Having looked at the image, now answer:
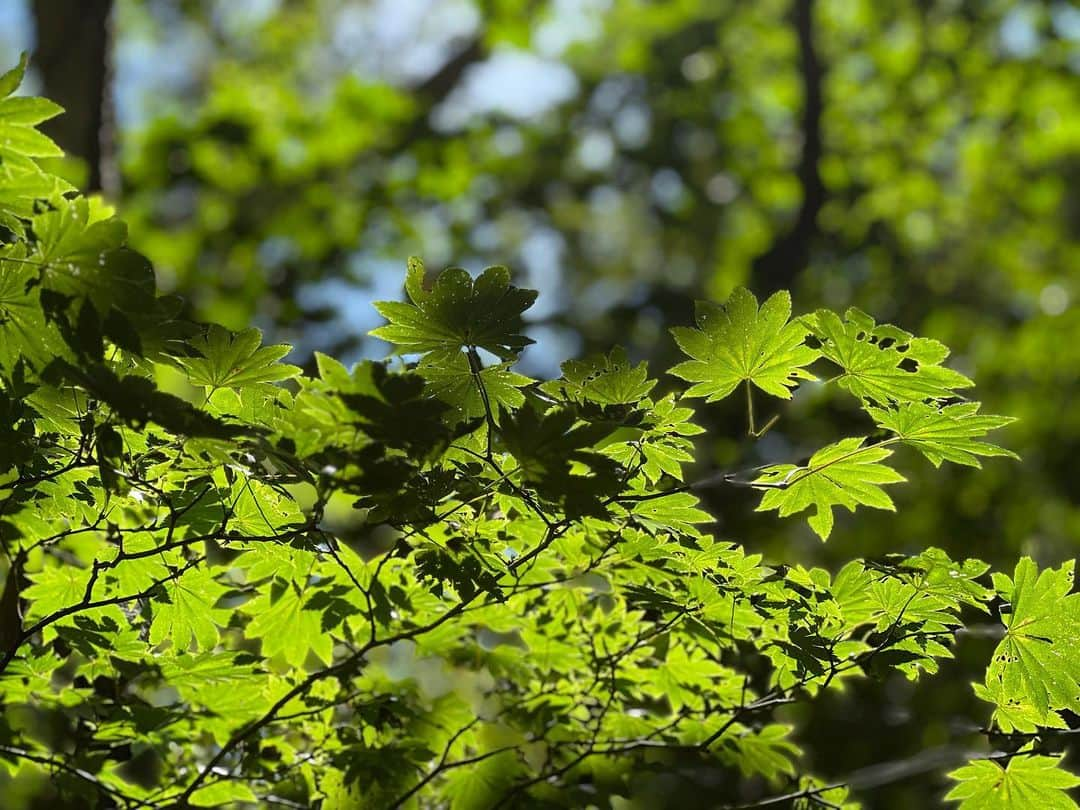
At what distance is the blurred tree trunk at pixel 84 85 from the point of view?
373cm

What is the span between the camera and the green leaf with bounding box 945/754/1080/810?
132cm

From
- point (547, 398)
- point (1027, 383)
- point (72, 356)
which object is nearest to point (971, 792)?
point (547, 398)

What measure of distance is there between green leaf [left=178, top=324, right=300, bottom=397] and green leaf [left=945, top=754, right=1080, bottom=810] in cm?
108

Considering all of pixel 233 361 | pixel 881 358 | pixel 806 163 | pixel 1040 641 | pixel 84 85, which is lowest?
pixel 1040 641

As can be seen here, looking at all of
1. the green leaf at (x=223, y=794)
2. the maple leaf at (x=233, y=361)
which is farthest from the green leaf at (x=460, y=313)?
the green leaf at (x=223, y=794)

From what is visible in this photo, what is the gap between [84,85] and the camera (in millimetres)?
3865

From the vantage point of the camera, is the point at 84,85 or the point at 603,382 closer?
the point at 603,382

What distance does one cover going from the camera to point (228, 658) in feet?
4.78

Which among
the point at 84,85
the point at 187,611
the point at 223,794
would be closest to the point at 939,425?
the point at 187,611

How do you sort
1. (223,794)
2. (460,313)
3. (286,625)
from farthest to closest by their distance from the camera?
1. (223,794)
2. (286,625)
3. (460,313)

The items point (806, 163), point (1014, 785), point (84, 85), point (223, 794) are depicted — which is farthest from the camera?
point (806, 163)

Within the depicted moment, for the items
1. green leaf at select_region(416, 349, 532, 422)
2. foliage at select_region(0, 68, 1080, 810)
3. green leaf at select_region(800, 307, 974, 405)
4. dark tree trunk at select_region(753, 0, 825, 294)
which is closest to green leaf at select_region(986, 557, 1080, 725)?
foliage at select_region(0, 68, 1080, 810)

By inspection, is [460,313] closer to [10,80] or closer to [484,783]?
[10,80]

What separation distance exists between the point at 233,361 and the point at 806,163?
430cm
